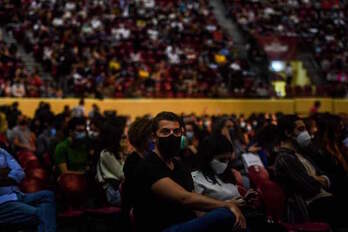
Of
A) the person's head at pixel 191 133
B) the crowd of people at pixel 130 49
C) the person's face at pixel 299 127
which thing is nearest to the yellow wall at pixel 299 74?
the crowd of people at pixel 130 49

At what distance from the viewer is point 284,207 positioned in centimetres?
561

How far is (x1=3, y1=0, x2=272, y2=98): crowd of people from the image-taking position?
1969cm

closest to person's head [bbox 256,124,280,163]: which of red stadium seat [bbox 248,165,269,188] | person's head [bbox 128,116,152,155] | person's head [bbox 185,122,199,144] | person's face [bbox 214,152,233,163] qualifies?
red stadium seat [bbox 248,165,269,188]

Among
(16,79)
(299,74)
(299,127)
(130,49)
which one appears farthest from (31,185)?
(299,74)

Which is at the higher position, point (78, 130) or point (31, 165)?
point (78, 130)

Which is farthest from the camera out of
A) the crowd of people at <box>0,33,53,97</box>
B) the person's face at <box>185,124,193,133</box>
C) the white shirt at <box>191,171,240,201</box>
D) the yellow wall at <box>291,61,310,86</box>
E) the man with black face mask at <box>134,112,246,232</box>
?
the yellow wall at <box>291,61,310,86</box>

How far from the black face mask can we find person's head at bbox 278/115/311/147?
2.31 meters

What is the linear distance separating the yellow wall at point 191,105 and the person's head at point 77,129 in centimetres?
902

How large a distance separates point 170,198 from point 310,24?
2639cm

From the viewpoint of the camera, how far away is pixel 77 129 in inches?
309

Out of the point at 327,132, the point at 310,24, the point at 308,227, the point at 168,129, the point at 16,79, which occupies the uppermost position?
the point at 310,24

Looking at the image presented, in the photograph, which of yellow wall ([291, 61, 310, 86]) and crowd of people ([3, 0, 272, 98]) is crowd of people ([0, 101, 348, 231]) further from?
yellow wall ([291, 61, 310, 86])

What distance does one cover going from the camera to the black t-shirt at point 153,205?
151 inches

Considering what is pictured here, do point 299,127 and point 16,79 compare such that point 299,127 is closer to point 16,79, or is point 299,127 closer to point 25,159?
point 25,159
